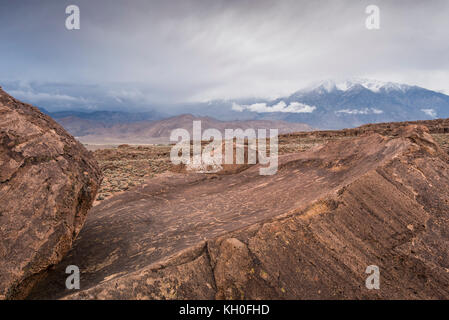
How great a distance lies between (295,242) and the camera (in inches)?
145

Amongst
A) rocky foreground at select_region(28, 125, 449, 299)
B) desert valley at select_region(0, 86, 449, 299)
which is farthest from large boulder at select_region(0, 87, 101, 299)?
rocky foreground at select_region(28, 125, 449, 299)

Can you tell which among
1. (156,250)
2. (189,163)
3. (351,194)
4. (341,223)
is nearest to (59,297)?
(156,250)

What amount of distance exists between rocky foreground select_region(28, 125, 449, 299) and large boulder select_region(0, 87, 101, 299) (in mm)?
380

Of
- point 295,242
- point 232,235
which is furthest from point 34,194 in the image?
point 295,242

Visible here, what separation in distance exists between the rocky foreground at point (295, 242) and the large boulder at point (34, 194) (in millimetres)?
380

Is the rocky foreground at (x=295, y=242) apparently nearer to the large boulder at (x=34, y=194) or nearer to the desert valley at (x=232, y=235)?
the desert valley at (x=232, y=235)

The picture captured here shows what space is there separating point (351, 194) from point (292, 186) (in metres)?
1.53

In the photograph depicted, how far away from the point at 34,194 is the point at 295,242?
3.69 m

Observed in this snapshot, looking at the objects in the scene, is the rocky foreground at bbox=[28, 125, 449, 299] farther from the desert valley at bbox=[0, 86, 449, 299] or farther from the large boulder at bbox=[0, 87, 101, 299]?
the large boulder at bbox=[0, 87, 101, 299]

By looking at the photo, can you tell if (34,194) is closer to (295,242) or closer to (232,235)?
(232,235)

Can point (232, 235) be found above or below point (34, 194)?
below

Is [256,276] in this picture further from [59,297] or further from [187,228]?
[59,297]

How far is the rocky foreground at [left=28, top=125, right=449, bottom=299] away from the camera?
10.7 feet

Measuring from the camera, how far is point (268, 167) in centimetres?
768
